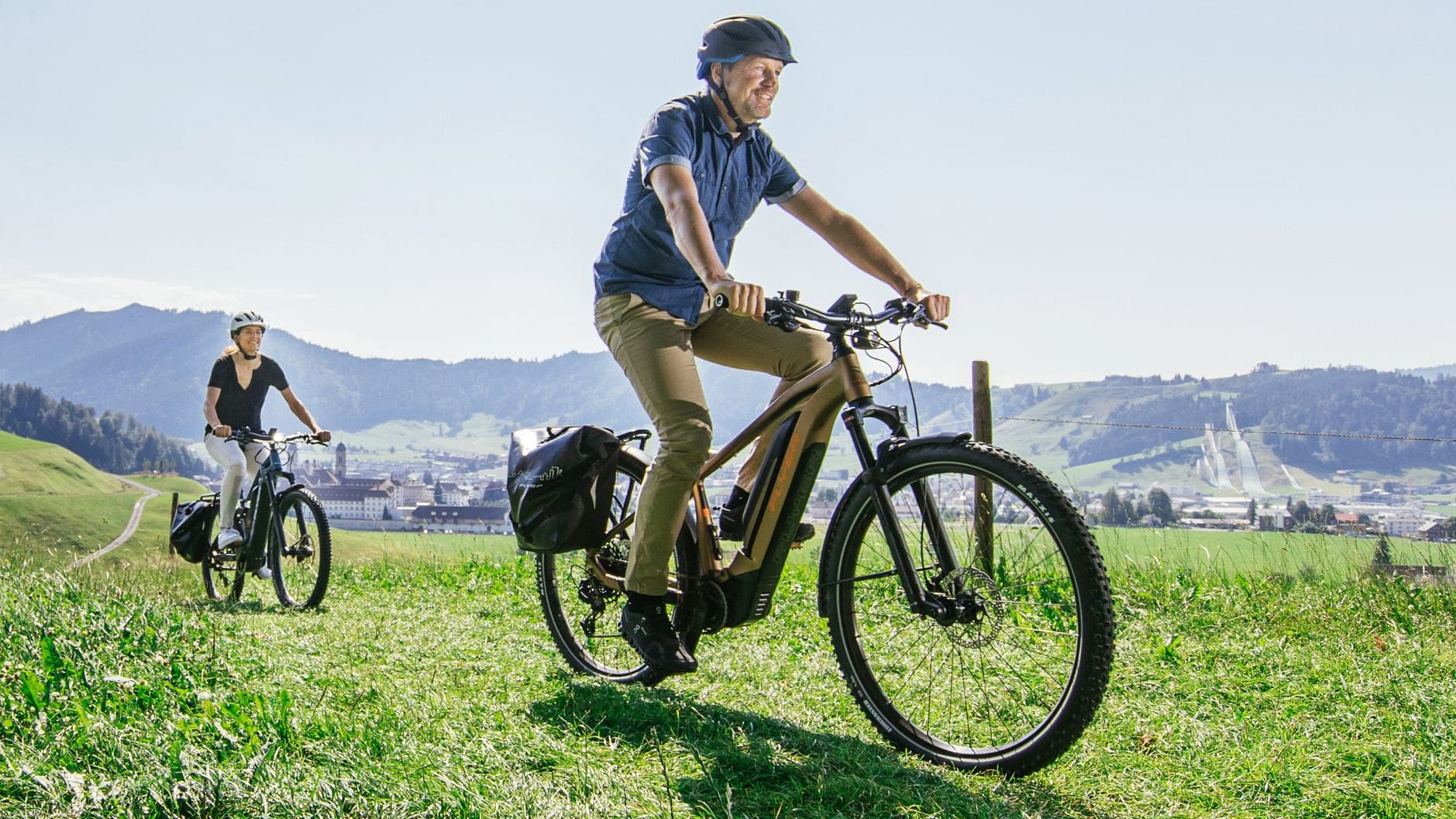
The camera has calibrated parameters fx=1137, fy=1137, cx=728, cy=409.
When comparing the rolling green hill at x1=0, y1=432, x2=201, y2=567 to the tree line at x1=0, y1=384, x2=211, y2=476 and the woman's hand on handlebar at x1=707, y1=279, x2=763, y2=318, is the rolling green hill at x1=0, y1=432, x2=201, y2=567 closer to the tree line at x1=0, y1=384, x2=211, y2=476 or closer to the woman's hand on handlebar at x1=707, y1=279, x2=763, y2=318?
the tree line at x1=0, y1=384, x2=211, y2=476

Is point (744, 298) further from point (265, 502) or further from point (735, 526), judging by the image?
point (265, 502)

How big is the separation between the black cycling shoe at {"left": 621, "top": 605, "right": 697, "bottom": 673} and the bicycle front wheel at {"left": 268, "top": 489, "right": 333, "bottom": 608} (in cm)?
401

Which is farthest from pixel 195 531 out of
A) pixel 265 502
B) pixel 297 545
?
pixel 297 545

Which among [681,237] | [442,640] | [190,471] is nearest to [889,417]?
[681,237]

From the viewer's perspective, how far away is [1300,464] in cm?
19675

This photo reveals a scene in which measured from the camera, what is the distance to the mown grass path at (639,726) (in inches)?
97.3

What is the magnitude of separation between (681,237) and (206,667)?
201 centimetres

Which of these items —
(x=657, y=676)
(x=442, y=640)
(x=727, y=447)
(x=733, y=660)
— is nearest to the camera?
(x=727, y=447)

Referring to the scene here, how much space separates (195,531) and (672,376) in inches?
244

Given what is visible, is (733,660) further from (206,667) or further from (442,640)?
(206,667)

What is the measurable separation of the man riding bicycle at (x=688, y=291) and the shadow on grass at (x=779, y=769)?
0.28 metres

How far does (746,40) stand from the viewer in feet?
11.8

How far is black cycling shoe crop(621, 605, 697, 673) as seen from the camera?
12.6 feet

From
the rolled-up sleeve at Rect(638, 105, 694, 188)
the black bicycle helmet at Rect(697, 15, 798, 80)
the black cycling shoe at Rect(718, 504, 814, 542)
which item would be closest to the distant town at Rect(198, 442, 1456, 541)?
the black cycling shoe at Rect(718, 504, 814, 542)
